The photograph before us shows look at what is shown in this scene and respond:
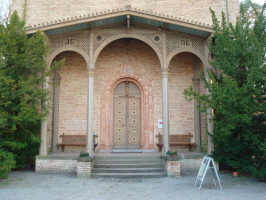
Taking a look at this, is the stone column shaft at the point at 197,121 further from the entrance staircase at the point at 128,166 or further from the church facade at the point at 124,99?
the entrance staircase at the point at 128,166

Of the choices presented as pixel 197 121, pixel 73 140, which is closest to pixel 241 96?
pixel 197 121

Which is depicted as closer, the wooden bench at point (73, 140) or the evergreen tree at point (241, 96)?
the evergreen tree at point (241, 96)

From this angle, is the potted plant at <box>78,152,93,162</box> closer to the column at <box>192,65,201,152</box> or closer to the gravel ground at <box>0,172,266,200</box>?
the gravel ground at <box>0,172,266,200</box>

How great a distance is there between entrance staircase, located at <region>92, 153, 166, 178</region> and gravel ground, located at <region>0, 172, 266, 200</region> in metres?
0.46

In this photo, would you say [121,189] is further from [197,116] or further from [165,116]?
[197,116]

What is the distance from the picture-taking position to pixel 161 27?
10078mm

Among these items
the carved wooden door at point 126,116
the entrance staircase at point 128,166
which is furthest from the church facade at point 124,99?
the entrance staircase at point 128,166

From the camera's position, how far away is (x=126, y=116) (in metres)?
12.0

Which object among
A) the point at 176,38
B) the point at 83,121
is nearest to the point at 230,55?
the point at 176,38

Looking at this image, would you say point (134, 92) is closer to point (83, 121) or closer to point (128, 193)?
point (83, 121)

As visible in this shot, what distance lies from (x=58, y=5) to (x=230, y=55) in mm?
8784

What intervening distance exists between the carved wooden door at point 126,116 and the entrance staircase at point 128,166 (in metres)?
2.10

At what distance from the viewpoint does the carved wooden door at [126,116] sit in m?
11.9

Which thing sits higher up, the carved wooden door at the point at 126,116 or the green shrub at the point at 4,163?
the carved wooden door at the point at 126,116
